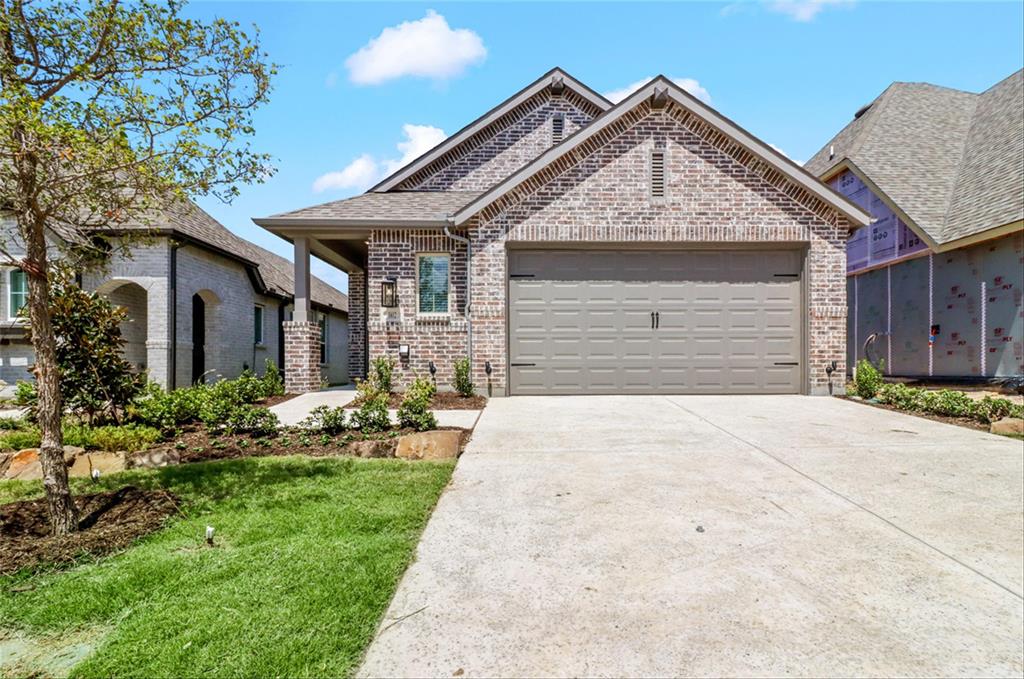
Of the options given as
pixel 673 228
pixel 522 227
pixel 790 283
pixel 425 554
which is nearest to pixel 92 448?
pixel 425 554

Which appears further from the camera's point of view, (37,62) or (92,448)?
(92,448)

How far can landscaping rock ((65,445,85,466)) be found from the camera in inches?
189

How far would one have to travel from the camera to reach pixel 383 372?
32.1ft

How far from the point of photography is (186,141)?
3316 millimetres

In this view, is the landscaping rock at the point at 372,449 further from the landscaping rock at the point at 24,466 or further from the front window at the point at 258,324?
the front window at the point at 258,324

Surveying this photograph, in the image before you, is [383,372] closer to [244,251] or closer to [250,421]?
[250,421]

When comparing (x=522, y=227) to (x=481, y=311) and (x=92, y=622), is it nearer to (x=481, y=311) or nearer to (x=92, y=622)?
(x=481, y=311)

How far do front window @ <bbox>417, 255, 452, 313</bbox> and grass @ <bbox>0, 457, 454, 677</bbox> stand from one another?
6.58m

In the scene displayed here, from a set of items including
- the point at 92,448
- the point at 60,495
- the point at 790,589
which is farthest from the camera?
the point at 92,448

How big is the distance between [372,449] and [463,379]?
4463mm

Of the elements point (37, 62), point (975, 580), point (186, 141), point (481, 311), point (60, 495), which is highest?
point (37, 62)

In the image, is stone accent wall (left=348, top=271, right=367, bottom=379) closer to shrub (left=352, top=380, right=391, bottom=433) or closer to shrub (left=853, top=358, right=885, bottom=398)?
shrub (left=352, top=380, right=391, bottom=433)

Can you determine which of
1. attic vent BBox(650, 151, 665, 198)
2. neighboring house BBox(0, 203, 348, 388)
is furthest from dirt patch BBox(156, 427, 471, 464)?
attic vent BBox(650, 151, 665, 198)

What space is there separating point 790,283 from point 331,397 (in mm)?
9247
